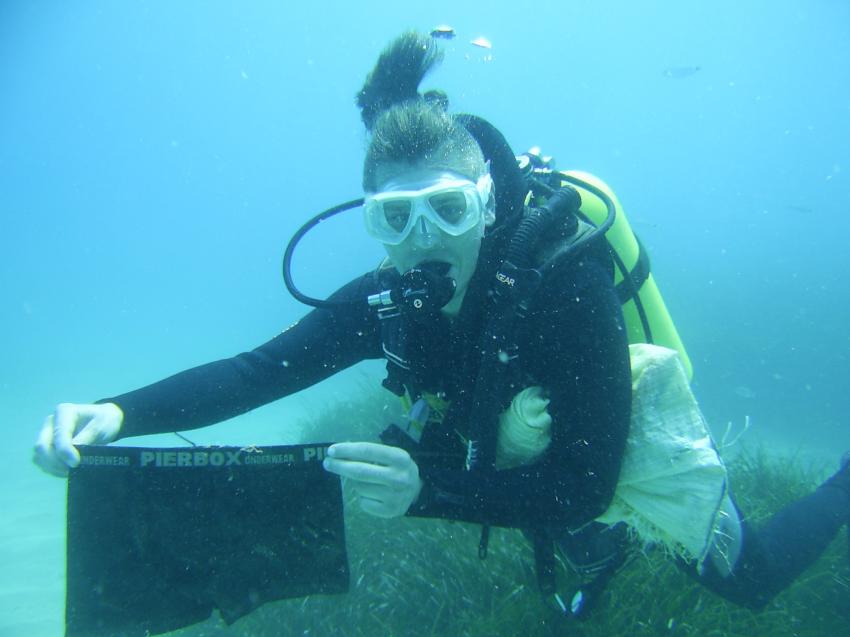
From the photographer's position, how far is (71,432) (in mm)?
2014

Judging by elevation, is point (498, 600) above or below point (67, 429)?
below

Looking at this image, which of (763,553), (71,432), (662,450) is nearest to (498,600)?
(763,553)

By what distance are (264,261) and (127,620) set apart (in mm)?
142465

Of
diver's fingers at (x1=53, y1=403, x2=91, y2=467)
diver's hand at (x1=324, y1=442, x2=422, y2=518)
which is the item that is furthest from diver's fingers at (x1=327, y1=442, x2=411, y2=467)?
diver's fingers at (x1=53, y1=403, x2=91, y2=467)

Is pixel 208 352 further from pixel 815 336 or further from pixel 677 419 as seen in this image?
pixel 677 419

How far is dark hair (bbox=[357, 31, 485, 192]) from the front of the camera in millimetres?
2518

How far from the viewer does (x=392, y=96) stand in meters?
3.00

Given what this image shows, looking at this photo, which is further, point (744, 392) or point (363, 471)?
point (744, 392)

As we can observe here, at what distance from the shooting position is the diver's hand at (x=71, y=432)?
1888 mm

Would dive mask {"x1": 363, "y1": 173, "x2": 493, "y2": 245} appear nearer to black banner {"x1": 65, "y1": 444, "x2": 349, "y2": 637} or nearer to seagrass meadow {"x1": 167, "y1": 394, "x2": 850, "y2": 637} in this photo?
black banner {"x1": 65, "y1": 444, "x2": 349, "y2": 637}

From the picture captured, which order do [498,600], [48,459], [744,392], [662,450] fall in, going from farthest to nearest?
[744,392]
[498,600]
[662,450]
[48,459]

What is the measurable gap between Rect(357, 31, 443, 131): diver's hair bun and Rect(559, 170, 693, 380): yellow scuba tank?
1.09 meters

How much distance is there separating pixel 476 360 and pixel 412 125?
4.03ft

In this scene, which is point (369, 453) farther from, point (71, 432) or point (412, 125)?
point (412, 125)
